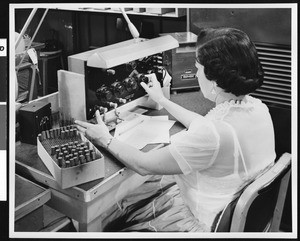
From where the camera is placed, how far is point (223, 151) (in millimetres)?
1373

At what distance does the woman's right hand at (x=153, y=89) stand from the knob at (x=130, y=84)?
3.3 inches

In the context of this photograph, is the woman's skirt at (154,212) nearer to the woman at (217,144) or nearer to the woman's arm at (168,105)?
the woman at (217,144)

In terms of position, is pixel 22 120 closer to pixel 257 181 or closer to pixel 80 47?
pixel 257 181

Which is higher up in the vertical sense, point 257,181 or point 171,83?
point 171,83

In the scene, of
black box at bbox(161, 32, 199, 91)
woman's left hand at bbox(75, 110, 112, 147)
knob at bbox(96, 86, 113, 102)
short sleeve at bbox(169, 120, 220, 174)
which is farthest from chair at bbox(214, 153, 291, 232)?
black box at bbox(161, 32, 199, 91)

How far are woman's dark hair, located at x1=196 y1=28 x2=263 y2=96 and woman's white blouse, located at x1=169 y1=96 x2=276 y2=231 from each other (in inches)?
2.7

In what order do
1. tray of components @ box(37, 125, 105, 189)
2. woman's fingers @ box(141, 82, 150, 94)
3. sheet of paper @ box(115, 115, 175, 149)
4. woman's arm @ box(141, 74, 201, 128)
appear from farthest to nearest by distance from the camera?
woman's fingers @ box(141, 82, 150, 94) → woman's arm @ box(141, 74, 201, 128) → sheet of paper @ box(115, 115, 175, 149) → tray of components @ box(37, 125, 105, 189)

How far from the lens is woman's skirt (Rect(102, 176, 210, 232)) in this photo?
1.60 m

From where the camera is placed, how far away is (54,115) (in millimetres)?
1867

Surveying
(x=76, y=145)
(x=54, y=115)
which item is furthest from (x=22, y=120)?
(x=76, y=145)

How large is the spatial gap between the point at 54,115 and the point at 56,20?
1824mm

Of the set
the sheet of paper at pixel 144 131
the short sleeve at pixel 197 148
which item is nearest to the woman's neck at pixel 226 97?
the short sleeve at pixel 197 148

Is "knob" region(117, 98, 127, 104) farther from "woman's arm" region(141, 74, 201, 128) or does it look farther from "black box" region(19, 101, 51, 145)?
"black box" region(19, 101, 51, 145)

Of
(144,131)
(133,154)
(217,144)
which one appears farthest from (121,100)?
(217,144)
